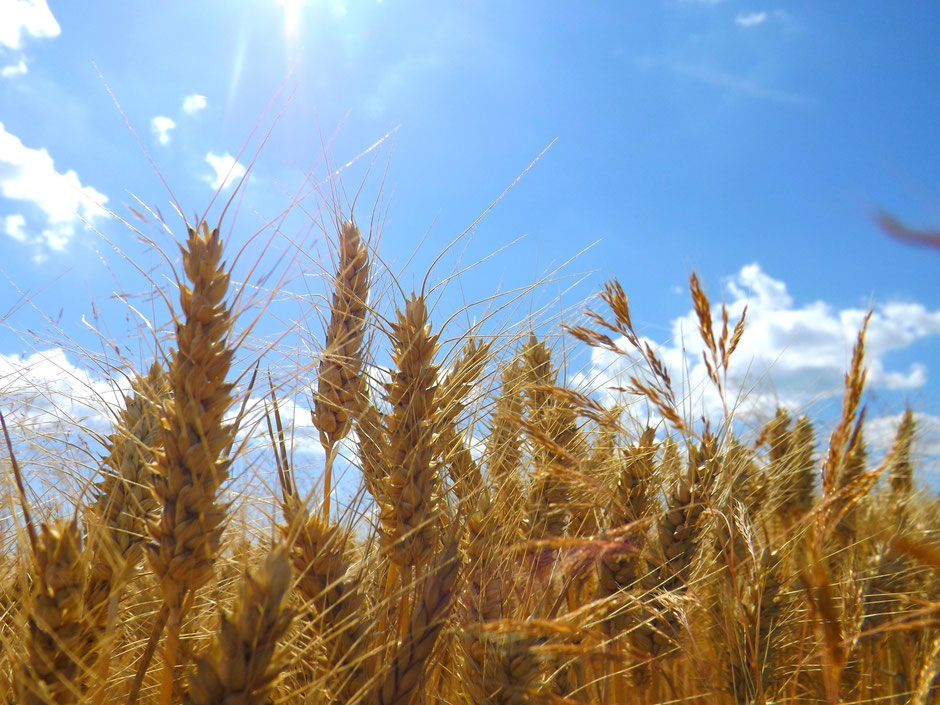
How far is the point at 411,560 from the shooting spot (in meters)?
1.97

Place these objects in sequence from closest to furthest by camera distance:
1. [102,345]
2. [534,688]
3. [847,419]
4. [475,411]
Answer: [847,419] → [534,688] → [475,411] → [102,345]

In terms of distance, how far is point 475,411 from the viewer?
2379 mm

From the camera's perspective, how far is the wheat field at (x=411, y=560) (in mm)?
1360

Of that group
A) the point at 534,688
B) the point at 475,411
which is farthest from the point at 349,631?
the point at 475,411

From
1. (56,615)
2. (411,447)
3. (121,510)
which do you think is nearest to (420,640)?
(411,447)

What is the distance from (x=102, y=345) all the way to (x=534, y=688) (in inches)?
81.6

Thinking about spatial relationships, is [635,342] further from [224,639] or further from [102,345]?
[102,345]

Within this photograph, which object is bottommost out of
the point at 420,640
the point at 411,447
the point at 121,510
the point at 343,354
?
the point at 420,640

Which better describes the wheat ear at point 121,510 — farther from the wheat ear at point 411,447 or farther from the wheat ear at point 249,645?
the wheat ear at point 411,447

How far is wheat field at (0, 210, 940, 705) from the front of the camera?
1360 millimetres

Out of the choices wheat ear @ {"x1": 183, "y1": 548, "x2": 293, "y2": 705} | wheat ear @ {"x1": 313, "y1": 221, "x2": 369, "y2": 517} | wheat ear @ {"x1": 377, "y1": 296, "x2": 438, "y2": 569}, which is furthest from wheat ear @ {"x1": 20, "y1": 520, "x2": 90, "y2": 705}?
wheat ear @ {"x1": 313, "y1": 221, "x2": 369, "y2": 517}

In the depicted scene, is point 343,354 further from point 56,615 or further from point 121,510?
point 56,615

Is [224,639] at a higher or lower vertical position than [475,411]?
lower

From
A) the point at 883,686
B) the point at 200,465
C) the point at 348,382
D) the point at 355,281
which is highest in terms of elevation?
the point at 355,281
